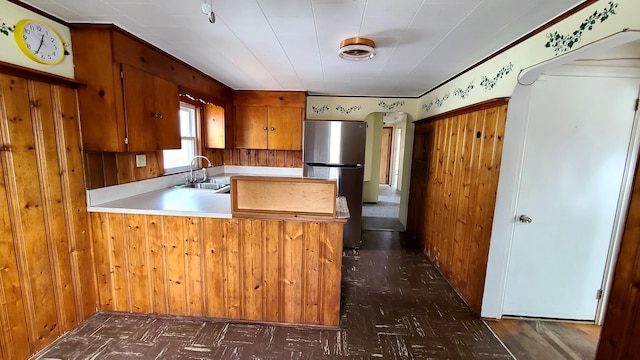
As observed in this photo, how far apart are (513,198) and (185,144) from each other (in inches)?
146

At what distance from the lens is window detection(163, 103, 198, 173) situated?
3.20 m

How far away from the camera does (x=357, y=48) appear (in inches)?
78.0

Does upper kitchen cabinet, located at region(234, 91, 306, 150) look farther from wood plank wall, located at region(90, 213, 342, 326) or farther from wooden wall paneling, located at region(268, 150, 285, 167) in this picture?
wood plank wall, located at region(90, 213, 342, 326)

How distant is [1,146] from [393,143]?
884cm

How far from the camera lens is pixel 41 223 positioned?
1761mm

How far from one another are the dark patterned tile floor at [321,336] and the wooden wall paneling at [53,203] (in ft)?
0.79

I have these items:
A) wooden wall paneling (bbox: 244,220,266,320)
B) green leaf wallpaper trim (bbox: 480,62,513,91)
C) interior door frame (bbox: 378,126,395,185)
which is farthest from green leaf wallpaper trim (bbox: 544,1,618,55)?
interior door frame (bbox: 378,126,395,185)

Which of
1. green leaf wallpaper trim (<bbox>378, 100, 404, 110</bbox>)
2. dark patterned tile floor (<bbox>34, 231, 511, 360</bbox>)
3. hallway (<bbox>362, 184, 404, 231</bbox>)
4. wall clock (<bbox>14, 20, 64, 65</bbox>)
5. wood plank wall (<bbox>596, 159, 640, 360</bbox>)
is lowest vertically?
dark patterned tile floor (<bbox>34, 231, 511, 360</bbox>)

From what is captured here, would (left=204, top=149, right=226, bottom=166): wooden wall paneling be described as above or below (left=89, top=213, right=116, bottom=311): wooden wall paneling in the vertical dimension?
above

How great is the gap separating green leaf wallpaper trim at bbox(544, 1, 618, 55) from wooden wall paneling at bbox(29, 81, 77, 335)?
3.27 m

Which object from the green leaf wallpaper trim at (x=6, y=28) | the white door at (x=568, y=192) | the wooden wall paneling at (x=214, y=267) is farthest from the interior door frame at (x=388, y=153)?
the green leaf wallpaper trim at (x=6, y=28)

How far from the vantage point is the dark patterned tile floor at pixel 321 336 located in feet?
6.07

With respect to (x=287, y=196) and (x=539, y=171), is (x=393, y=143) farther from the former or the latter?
(x=287, y=196)

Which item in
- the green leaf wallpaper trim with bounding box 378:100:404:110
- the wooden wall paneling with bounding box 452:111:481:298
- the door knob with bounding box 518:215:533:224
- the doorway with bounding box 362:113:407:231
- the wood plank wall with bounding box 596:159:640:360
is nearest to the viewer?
the wood plank wall with bounding box 596:159:640:360
